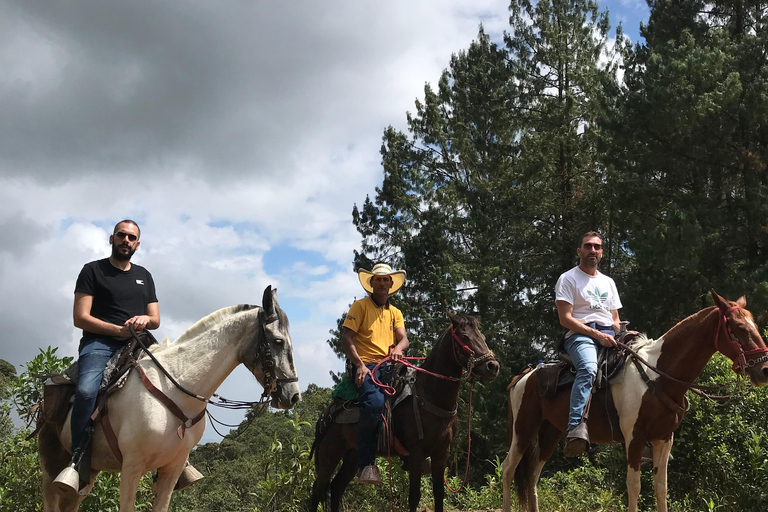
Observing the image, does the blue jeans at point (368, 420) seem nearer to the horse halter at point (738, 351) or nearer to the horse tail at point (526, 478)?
the horse tail at point (526, 478)

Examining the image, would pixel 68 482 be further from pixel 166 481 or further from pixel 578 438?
pixel 578 438

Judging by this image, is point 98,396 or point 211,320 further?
point 211,320

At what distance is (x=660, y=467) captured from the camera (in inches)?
243

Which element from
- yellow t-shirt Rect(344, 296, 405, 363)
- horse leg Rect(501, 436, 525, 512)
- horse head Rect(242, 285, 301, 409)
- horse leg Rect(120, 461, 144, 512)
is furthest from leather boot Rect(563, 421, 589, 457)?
horse leg Rect(120, 461, 144, 512)

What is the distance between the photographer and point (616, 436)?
21.1ft

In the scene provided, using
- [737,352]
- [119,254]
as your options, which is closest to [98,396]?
[119,254]

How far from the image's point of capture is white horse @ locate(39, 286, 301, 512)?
4.96 meters

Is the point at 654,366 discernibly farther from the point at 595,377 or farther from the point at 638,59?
the point at 638,59

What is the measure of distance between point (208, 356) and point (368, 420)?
2121 mm

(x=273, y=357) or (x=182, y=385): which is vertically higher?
(x=273, y=357)

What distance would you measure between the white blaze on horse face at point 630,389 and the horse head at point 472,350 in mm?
1164

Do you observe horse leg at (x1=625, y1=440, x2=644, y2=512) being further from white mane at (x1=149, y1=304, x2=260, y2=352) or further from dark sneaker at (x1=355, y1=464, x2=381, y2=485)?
white mane at (x1=149, y1=304, x2=260, y2=352)

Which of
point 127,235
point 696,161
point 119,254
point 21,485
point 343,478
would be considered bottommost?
point 343,478

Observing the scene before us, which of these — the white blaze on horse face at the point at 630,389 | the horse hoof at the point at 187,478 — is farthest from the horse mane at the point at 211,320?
the white blaze on horse face at the point at 630,389
